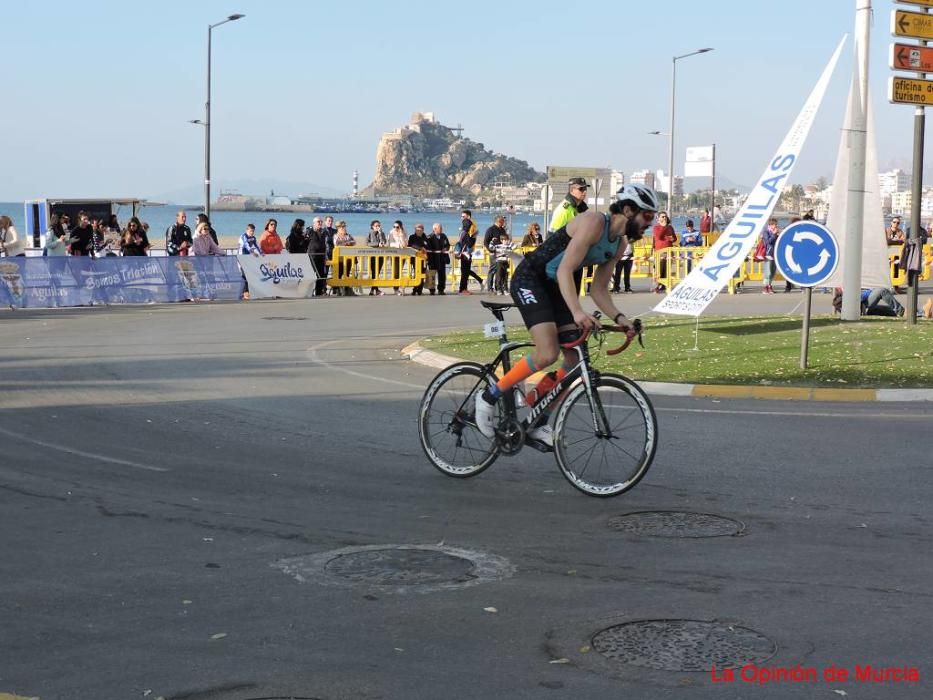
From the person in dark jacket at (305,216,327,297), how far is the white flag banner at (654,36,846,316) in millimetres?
15582

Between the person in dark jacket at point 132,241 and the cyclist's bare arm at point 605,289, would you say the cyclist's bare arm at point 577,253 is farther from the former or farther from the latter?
the person in dark jacket at point 132,241

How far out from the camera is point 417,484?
322 inches

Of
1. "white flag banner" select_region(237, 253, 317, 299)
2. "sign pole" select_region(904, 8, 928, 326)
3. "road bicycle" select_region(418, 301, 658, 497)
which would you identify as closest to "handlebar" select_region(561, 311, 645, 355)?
"road bicycle" select_region(418, 301, 658, 497)

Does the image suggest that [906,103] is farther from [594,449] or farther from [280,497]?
[280,497]

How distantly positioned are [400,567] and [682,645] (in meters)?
1.67

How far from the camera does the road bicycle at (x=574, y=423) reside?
7.66 meters

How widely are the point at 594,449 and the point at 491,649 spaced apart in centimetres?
305

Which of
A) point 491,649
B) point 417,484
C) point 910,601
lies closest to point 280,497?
point 417,484

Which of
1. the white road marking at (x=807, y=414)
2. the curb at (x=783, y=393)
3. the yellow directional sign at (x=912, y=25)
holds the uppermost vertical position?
the yellow directional sign at (x=912, y=25)

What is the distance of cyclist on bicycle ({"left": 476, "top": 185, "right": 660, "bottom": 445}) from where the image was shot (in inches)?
297

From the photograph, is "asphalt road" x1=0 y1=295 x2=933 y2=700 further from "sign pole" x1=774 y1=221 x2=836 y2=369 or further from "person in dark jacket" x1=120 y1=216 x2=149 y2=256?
"person in dark jacket" x1=120 y1=216 x2=149 y2=256

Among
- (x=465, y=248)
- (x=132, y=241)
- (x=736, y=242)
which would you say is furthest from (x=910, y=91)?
(x=132, y=241)

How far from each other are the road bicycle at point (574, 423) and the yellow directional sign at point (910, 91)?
1147 cm

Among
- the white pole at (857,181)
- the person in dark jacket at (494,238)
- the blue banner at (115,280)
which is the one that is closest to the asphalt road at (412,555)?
the white pole at (857,181)
